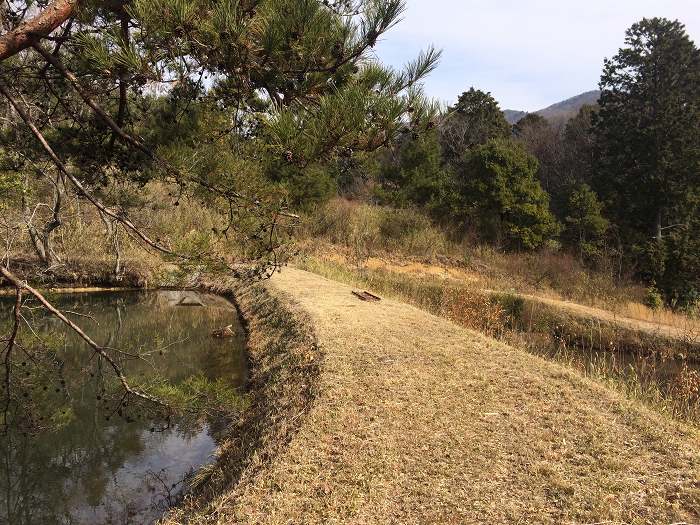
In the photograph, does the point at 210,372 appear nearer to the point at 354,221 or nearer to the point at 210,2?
the point at 210,2

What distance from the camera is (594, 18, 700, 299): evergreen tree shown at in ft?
59.9

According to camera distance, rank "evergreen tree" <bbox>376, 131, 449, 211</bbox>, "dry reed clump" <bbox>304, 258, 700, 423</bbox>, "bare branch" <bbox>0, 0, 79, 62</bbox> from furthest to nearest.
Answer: "evergreen tree" <bbox>376, 131, 449, 211</bbox>
"dry reed clump" <bbox>304, 258, 700, 423</bbox>
"bare branch" <bbox>0, 0, 79, 62</bbox>

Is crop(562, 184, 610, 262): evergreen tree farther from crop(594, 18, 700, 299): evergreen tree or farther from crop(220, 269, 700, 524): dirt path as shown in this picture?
crop(220, 269, 700, 524): dirt path

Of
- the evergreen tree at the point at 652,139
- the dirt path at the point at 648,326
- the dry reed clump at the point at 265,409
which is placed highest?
the evergreen tree at the point at 652,139

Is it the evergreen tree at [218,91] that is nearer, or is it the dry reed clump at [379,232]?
the evergreen tree at [218,91]

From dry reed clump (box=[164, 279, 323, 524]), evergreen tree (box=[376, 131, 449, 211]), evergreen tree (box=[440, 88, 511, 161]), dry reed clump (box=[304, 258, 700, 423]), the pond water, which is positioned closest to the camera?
dry reed clump (box=[164, 279, 323, 524])

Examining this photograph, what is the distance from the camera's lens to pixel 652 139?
63.2 feet

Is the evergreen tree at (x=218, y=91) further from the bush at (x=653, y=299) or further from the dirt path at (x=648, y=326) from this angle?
the bush at (x=653, y=299)

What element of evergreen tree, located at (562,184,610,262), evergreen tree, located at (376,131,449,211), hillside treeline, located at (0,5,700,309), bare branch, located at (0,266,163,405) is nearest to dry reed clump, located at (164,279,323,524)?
bare branch, located at (0,266,163,405)

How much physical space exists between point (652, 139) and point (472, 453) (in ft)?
64.1

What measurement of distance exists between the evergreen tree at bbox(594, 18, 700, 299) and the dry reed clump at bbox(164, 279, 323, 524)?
43.5ft

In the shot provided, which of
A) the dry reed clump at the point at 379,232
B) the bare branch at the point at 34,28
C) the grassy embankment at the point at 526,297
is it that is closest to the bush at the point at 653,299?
the grassy embankment at the point at 526,297

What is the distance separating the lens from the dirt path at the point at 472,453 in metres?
3.04

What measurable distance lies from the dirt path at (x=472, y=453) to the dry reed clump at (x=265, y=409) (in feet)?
0.61
